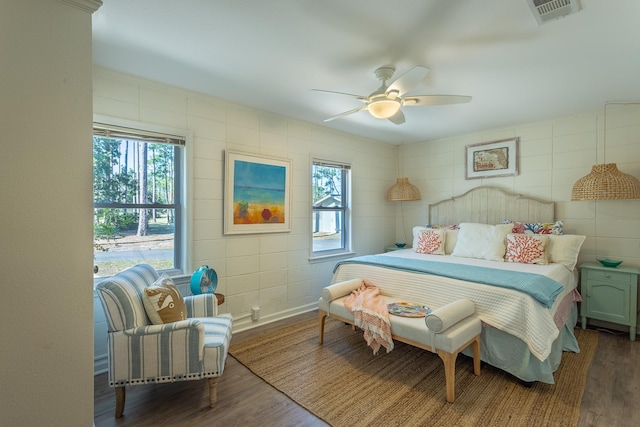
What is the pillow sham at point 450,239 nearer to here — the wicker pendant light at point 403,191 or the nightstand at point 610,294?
the wicker pendant light at point 403,191

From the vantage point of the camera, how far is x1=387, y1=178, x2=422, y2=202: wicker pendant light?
4.64 metres

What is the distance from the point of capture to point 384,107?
2.36 m

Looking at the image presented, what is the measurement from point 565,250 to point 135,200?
4341mm

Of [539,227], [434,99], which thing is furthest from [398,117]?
[539,227]

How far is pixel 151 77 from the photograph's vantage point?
8.54ft

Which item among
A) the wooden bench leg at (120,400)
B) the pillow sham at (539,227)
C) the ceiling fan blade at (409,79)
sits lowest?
the wooden bench leg at (120,400)

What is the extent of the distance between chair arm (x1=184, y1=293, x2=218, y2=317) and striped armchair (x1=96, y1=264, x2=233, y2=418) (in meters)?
0.41

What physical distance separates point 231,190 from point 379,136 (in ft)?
8.31

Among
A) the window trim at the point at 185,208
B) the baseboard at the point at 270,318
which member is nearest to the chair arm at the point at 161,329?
the window trim at the point at 185,208

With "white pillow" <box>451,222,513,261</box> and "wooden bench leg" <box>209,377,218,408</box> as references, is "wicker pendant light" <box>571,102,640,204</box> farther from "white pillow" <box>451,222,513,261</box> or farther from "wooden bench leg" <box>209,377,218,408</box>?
"wooden bench leg" <box>209,377,218,408</box>

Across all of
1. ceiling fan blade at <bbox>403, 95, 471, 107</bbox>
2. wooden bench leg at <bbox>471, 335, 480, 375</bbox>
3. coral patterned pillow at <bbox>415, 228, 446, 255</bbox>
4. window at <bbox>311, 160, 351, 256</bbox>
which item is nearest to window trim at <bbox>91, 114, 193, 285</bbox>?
window at <bbox>311, 160, 351, 256</bbox>

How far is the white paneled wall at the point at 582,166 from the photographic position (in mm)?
3223

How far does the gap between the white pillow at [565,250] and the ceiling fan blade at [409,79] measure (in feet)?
8.21

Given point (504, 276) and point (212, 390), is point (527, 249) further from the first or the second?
point (212, 390)
